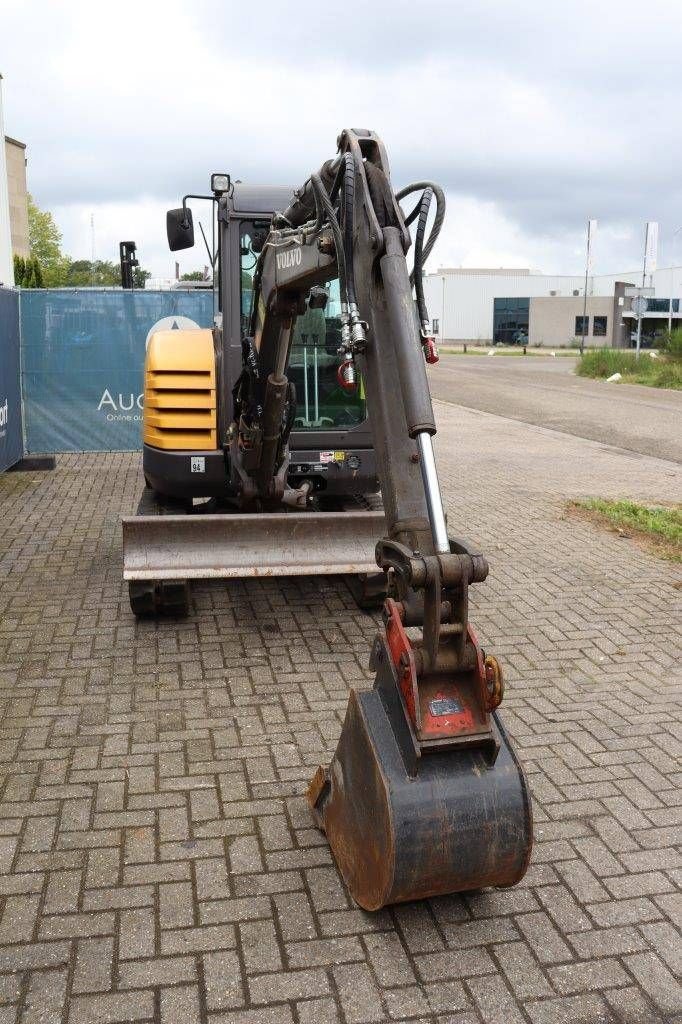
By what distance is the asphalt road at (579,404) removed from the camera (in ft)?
59.8

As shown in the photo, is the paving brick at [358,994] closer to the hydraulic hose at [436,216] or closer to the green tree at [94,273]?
the hydraulic hose at [436,216]

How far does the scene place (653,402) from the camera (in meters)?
25.3

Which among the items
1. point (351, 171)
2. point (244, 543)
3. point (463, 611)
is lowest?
point (244, 543)

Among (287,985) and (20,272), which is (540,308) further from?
(287,985)

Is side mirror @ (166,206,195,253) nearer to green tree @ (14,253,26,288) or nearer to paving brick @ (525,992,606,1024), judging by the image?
paving brick @ (525,992,606,1024)

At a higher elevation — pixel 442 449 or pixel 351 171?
pixel 351 171

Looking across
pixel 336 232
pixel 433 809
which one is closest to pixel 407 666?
pixel 433 809

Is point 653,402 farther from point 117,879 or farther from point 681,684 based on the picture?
point 117,879

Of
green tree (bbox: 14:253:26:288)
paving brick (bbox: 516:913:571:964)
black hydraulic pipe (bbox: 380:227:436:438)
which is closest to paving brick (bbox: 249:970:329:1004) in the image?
paving brick (bbox: 516:913:571:964)

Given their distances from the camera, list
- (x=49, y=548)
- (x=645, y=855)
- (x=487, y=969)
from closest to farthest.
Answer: (x=487, y=969), (x=645, y=855), (x=49, y=548)

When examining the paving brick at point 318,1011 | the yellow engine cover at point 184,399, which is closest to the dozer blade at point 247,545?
the yellow engine cover at point 184,399

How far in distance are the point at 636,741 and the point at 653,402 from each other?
2179 cm

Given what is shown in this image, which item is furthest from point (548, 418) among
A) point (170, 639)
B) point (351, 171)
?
point (351, 171)

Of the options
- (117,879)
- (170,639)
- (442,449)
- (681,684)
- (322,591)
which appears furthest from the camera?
(442,449)
